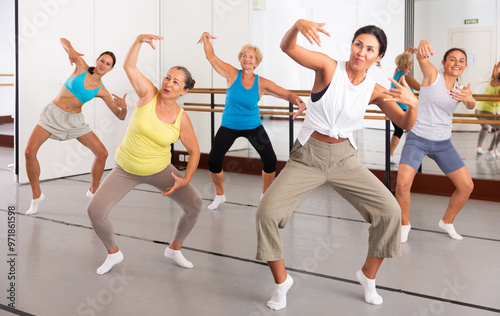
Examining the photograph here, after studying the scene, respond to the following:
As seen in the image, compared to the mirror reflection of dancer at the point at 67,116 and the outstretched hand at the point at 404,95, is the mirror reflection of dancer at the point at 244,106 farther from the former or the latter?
the outstretched hand at the point at 404,95

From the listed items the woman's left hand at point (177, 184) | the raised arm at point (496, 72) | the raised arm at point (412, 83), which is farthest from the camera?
the raised arm at point (496, 72)

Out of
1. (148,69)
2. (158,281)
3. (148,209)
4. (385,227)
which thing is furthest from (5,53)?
(385,227)

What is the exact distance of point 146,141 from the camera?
3443 millimetres

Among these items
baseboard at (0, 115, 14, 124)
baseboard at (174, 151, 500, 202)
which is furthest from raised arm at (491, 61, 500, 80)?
baseboard at (0, 115, 14, 124)

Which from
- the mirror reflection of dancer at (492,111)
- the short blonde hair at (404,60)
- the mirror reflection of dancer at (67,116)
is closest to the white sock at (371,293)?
the mirror reflection of dancer at (67,116)

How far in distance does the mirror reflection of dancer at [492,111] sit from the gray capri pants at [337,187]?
3.47 m

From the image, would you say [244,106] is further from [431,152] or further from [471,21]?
[471,21]

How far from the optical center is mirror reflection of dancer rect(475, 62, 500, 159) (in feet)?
19.2

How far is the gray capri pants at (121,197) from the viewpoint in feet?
11.0

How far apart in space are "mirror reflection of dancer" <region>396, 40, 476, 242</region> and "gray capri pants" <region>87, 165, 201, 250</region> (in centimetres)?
159

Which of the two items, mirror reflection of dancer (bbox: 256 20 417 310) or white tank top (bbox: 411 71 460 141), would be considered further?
white tank top (bbox: 411 71 460 141)

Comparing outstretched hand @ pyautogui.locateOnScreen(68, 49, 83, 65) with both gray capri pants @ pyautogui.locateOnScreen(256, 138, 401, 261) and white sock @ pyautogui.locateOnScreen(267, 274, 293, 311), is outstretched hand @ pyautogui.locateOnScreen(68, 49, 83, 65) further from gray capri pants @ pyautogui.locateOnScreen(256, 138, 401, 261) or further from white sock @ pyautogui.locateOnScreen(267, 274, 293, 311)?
white sock @ pyautogui.locateOnScreen(267, 274, 293, 311)

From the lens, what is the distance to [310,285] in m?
3.28

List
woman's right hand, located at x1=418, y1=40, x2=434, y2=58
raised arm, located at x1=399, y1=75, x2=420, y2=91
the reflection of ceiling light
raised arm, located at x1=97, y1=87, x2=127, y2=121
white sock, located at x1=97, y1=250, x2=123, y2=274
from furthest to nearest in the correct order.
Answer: the reflection of ceiling light → raised arm, located at x1=399, y1=75, x2=420, y2=91 → raised arm, located at x1=97, y1=87, x2=127, y2=121 → woman's right hand, located at x1=418, y1=40, x2=434, y2=58 → white sock, located at x1=97, y1=250, x2=123, y2=274
